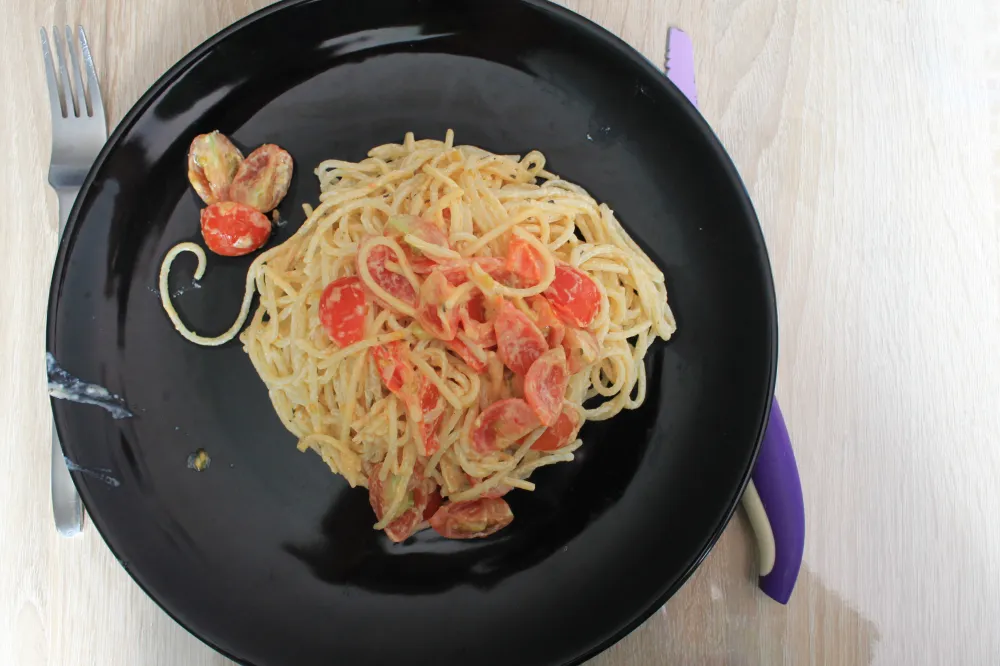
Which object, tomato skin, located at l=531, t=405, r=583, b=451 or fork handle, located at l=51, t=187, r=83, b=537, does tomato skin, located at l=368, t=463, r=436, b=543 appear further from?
fork handle, located at l=51, t=187, r=83, b=537

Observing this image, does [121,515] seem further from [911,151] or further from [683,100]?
[911,151]

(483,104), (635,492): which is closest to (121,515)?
(635,492)

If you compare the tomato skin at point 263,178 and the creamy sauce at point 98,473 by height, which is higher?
the tomato skin at point 263,178

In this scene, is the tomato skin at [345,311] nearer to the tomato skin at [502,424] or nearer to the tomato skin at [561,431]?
the tomato skin at [502,424]

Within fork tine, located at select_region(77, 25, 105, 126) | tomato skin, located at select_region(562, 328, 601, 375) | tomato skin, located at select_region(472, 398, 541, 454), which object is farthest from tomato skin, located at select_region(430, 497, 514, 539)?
fork tine, located at select_region(77, 25, 105, 126)

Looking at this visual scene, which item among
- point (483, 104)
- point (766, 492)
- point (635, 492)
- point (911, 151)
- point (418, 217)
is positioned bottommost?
point (766, 492)

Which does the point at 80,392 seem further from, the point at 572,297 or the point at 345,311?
the point at 572,297

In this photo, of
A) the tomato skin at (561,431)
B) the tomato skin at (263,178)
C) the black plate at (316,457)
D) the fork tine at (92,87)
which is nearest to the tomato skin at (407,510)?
the black plate at (316,457)

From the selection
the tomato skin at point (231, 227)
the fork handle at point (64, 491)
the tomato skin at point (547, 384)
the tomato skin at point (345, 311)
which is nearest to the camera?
the tomato skin at point (547, 384)
